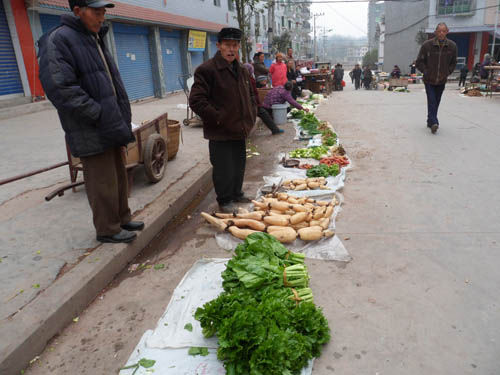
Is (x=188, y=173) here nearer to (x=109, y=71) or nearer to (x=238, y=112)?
(x=238, y=112)

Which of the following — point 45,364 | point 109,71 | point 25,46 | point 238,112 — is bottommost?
point 45,364

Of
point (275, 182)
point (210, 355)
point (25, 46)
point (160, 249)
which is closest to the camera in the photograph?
point (210, 355)

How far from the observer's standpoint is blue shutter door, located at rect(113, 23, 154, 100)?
15.7 meters

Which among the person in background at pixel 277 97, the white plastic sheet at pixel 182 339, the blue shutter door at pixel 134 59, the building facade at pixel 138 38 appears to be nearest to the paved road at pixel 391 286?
the white plastic sheet at pixel 182 339

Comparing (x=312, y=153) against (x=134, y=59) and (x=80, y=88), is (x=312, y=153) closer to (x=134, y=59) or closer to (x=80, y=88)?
(x=80, y=88)

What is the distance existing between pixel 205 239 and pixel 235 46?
83.6 inches

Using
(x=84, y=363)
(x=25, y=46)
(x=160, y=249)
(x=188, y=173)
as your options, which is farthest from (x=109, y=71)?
(x=25, y=46)

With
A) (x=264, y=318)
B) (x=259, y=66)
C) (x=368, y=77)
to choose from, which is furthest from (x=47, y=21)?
(x=368, y=77)

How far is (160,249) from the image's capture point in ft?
13.0

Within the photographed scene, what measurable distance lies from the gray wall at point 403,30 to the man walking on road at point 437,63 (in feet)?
108

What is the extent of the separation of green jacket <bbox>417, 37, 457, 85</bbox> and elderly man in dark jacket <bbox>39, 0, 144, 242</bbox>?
7.21 m

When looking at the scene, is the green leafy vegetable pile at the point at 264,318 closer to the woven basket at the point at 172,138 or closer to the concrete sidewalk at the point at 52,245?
the concrete sidewalk at the point at 52,245

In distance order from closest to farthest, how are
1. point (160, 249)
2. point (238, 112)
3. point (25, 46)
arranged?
point (160, 249) < point (238, 112) < point (25, 46)

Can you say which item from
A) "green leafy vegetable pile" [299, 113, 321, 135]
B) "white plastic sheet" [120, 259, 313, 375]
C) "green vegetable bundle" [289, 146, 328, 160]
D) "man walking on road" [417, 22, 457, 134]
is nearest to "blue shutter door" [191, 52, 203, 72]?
"green leafy vegetable pile" [299, 113, 321, 135]
